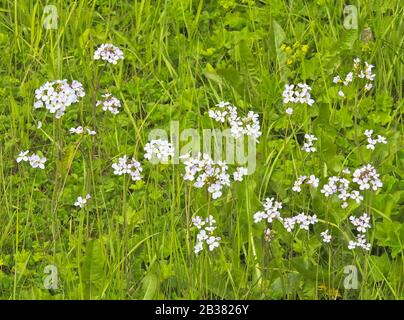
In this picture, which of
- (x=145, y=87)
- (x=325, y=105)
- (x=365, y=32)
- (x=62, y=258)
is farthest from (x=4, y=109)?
(x=365, y=32)

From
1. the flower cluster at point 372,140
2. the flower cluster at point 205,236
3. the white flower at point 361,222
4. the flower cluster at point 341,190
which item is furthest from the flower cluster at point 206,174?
the flower cluster at point 372,140

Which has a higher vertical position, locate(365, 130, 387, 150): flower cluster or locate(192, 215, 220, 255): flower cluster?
locate(365, 130, 387, 150): flower cluster

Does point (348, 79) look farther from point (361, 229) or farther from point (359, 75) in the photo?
point (361, 229)

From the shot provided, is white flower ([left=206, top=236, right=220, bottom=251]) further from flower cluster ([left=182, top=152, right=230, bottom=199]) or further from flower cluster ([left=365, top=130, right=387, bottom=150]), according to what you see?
flower cluster ([left=365, top=130, right=387, bottom=150])

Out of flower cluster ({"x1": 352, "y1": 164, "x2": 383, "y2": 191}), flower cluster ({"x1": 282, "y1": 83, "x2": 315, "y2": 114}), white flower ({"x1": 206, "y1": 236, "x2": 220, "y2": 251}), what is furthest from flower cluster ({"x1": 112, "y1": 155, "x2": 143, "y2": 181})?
flower cluster ({"x1": 352, "y1": 164, "x2": 383, "y2": 191})

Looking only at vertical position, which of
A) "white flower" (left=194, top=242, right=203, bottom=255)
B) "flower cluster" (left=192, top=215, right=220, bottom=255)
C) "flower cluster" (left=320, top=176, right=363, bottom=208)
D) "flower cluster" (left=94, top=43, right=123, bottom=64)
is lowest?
"white flower" (left=194, top=242, right=203, bottom=255)

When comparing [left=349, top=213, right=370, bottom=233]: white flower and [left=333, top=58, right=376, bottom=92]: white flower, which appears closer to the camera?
[left=349, top=213, right=370, bottom=233]: white flower

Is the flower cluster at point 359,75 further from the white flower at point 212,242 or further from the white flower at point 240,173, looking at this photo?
the white flower at point 212,242
